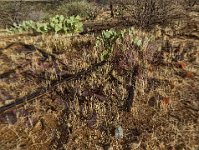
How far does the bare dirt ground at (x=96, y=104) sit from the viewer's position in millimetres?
4352

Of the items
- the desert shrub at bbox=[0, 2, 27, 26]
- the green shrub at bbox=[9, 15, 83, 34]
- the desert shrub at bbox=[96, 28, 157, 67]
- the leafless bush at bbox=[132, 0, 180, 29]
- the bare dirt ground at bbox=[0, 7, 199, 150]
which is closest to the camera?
the bare dirt ground at bbox=[0, 7, 199, 150]

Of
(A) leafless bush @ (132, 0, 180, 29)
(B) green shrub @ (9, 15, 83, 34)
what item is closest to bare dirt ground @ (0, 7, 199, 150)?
(A) leafless bush @ (132, 0, 180, 29)

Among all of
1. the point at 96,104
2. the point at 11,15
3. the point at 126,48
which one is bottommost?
the point at 11,15

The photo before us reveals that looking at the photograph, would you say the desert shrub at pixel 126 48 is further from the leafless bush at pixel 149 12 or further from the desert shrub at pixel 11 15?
the desert shrub at pixel 11 15

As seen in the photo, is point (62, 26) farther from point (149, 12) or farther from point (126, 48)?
point (126, 48)

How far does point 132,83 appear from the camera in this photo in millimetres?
5328

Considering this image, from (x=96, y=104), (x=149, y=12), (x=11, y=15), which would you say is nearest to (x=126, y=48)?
(x=96, y=104)

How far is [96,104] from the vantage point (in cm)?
488

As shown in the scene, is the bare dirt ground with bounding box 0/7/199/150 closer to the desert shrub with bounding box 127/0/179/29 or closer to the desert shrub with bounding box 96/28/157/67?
the desert shrub with bounding box 96/28/157/67

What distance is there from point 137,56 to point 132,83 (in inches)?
29.2

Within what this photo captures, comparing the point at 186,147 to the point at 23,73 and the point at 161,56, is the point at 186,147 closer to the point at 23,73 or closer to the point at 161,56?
the point at 161,56

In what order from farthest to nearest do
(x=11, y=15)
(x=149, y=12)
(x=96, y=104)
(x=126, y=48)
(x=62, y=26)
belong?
(x=11, y=15) < (x=62, y=26) < (x=149, y=12) < (x=126, y=48) < (x=96, y=104)

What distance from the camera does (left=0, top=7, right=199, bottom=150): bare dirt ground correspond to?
435cm

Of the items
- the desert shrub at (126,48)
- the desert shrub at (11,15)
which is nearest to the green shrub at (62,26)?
the desert shrub at (126,48)
